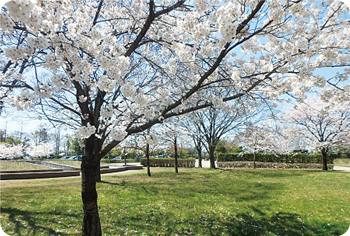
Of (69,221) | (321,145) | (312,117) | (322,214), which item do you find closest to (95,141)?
(69,221)

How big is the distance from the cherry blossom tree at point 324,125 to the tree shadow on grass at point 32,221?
16801 millimetres

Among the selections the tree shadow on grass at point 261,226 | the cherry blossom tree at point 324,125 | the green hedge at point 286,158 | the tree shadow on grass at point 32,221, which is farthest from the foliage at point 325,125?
the tree shadow on grass at point 32,221

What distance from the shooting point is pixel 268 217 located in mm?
5094

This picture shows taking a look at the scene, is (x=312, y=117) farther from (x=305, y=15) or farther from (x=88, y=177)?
(x=88, y=177)

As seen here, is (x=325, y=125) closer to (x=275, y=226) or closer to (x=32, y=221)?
(x=275, y=226)

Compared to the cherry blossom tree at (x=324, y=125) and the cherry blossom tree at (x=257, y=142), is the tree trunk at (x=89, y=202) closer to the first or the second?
the cherry blossom tree at (x=257, y=142)

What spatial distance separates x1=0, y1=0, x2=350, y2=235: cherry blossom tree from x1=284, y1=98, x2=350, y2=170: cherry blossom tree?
13.9 m

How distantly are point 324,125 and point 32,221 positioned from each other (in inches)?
807

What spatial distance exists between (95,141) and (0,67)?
3831 mm

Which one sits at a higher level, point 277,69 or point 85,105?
point 277,69

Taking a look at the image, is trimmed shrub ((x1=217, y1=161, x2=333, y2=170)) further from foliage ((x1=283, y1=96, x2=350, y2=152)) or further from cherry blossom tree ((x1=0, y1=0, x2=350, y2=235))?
cherry blossom tree ((x1=0, y1=0, x2=350, y2=235))

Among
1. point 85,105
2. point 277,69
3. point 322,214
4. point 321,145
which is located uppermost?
point 277,69

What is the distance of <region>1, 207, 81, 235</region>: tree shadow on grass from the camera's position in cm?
408

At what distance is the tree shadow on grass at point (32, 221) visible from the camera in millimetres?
4078
